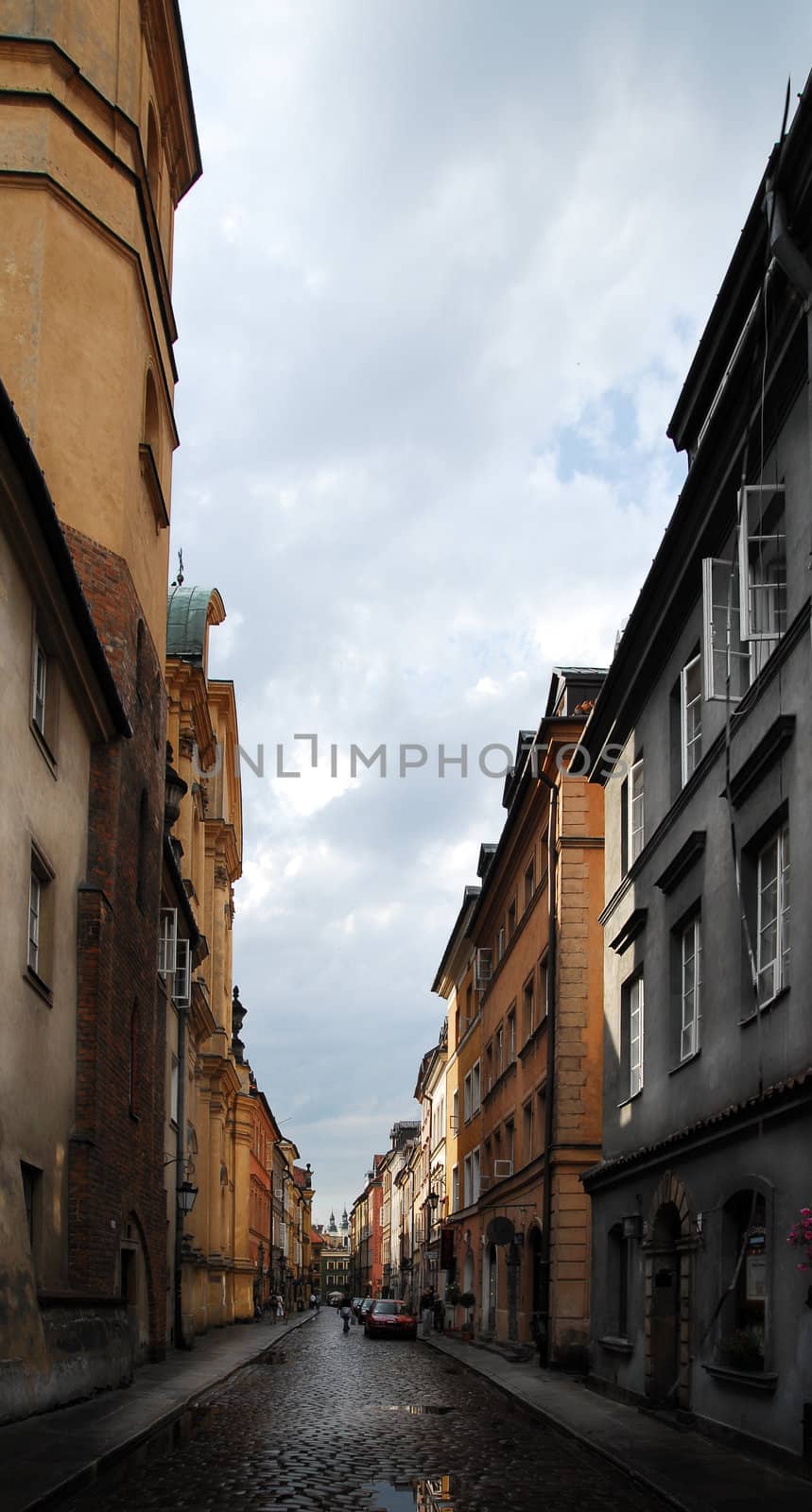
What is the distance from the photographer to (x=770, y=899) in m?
14.0

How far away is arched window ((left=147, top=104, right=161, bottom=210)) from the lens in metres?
26.3

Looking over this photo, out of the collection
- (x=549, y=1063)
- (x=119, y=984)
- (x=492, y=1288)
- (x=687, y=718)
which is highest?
(x=687, y=718)

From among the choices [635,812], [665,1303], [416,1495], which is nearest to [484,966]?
[635,812]

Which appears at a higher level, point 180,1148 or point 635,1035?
point 635,1035

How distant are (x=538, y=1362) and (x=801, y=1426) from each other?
15273 millimetres

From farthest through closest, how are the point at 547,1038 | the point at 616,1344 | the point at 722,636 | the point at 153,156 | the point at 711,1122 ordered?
the point at 547,1038, the point at 153,156, the point at 616,1344, the point at 722,636, the point at 711,1122

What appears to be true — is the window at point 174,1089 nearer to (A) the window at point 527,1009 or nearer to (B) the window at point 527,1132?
(B) the window at point 527,1132

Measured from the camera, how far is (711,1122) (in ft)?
47.6

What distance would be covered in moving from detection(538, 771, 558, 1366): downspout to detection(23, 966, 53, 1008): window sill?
11217 mm

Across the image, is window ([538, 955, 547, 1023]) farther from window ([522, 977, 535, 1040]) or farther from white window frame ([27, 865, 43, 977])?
white window frame ([27, 865, 43, 977])

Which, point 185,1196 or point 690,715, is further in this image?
point 185,1196

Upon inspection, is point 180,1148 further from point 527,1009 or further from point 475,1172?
point 475,1172

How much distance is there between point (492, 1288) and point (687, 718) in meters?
24.6

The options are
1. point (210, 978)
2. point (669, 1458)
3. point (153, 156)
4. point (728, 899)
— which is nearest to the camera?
point (669, 1458)
